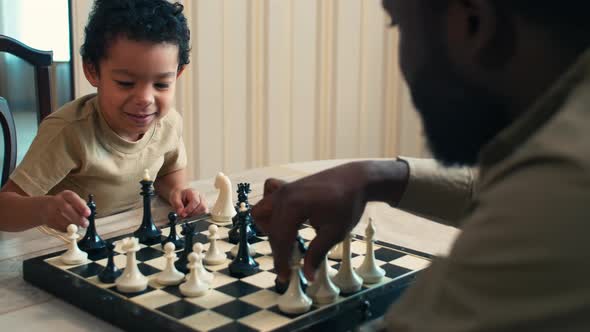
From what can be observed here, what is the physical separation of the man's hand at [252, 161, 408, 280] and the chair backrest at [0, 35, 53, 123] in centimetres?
122

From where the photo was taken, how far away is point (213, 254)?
1.30 metres

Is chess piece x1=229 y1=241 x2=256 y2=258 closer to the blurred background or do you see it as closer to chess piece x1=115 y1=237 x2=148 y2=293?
chess piece x1=115 y1=237 x2=148 y2=293

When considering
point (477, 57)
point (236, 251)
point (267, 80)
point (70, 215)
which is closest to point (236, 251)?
point (236, 251)

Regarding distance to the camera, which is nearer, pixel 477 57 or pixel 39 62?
pixel 477 57

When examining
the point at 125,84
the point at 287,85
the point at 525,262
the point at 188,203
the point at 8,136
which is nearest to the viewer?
the point at 525,262

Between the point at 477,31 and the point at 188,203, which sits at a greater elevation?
the point at 477,31

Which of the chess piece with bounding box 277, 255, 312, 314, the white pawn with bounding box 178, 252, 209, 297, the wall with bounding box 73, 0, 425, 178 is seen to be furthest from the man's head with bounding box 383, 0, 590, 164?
the wall with bounding box 73, 0, 425, 178

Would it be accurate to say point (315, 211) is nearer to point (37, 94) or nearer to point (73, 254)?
point (73, 254)

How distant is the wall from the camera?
10.5ft

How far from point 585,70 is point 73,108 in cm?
149

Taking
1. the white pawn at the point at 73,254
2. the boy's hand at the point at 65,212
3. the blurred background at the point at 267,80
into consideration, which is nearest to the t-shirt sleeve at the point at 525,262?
the white pawn at the point at 73,254

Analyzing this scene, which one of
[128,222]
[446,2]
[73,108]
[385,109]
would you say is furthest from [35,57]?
[385,109]

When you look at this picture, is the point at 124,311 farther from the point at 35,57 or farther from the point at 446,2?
the point at 35,57

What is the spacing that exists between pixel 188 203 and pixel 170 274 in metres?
0.51
